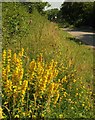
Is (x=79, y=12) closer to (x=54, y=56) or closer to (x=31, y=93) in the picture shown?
(x=54, y=56)

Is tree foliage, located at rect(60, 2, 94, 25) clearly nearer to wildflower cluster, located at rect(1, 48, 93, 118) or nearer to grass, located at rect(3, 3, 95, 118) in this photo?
grass, located at rect(3, 3, 95, 118)

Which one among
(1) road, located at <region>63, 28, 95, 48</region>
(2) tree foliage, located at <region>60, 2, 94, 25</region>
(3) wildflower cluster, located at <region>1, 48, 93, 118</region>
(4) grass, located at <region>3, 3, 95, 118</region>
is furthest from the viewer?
(2) tree foliage, located at <region>60, 2, 94, 25</region>

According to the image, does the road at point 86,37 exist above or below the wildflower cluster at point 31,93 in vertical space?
below

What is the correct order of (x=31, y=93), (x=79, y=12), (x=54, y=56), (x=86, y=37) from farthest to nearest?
1. (x=79, y=12)
2. (x=86, y=37)
3. (x=54, y=56)
4. (x=31, y=93)

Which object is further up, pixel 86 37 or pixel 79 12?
pixel 79 12

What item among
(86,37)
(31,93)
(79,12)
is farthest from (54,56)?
(79,12)

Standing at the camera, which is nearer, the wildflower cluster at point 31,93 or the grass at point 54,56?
the wildflower cluster at point 31,93

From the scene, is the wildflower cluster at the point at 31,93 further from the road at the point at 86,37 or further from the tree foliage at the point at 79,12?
the tree foliage at the point at 79,12

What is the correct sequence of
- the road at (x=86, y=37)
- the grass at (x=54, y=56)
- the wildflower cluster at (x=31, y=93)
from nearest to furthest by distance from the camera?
the wildflower cluster at (x=31, y=93), the grass at (x=54, y=56), the road at (x=86, y=37)

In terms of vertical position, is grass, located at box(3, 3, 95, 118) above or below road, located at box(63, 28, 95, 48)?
above

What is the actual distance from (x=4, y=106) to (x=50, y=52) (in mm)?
3210

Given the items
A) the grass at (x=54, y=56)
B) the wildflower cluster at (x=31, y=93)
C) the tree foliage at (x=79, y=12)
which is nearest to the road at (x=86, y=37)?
the grass at (x=54, y=56)

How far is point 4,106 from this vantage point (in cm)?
424

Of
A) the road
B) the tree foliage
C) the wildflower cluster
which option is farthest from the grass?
the tree foliage
